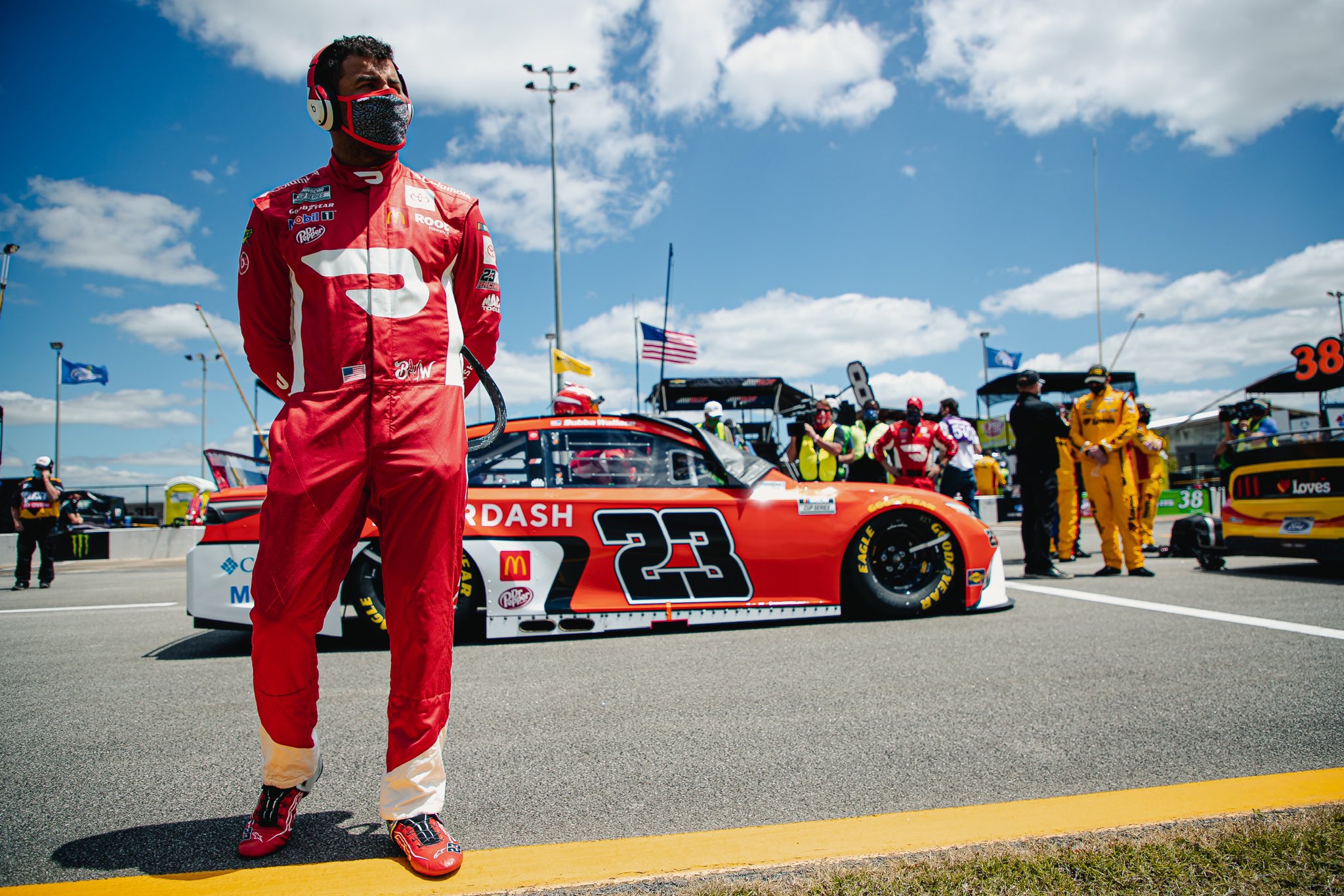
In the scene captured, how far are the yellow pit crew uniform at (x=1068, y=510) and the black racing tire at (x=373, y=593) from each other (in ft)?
21.1

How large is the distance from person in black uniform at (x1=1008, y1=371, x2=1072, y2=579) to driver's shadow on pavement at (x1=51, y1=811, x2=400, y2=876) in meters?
6.15

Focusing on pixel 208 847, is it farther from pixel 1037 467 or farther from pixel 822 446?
pixel 822 446

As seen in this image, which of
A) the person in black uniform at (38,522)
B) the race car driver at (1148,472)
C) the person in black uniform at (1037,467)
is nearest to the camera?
the person in black uniform at (1037,467)

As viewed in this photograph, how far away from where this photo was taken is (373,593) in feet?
13.3

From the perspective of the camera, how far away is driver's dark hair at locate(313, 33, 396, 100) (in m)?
1.85

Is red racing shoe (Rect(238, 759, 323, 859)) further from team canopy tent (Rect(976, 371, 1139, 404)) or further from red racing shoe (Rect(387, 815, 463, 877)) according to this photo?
team canopy tent (Rect(976, 371, 1139, 404))

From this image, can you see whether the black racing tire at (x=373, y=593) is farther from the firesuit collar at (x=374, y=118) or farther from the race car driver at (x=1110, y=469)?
the race car driver at (x=1110, y=469)

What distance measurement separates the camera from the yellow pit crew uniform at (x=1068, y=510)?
803cm

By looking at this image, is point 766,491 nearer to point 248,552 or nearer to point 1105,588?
point 248,552

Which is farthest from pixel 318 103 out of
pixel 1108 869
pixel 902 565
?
pixel 902 565

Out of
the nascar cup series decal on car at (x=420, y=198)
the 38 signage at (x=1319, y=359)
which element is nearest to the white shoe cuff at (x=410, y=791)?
the nascar cup series decal on car at (x=420, y=198)

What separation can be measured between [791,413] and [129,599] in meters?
18.1

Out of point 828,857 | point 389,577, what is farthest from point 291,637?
point 828,857

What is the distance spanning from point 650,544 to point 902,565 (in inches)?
63.5
